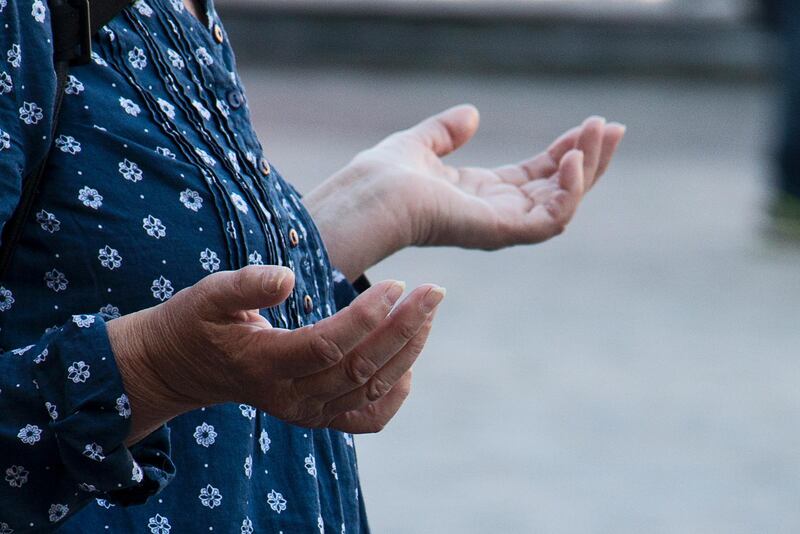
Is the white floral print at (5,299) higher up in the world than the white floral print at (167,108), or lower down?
lower down

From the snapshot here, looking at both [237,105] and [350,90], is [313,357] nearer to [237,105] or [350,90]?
[237,105]

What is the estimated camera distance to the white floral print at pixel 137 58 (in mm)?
973

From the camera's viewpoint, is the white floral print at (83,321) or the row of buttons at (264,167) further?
the row of buttons at (264,167)

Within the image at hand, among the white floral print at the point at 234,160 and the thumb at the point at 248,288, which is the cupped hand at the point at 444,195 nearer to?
the white floral print at the point at 234,160

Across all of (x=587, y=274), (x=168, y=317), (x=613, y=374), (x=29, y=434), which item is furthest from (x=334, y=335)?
(x=587, y=274)

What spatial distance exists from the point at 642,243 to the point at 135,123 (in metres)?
4.74

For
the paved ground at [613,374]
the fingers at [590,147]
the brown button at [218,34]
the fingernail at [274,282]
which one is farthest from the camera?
the paved ground at [613,374]

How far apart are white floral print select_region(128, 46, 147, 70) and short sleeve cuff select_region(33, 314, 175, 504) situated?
0.72 ft

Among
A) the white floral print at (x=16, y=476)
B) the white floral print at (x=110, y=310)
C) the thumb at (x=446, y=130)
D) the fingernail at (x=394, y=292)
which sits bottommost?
the white floral print at (x=16, y=476)

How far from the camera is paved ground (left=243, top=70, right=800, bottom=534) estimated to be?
10.0ft

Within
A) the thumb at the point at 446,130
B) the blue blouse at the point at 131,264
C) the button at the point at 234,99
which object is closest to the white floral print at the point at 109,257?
the blue blouse at the point at 131,264

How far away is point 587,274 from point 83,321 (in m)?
4.26

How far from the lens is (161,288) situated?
934mm

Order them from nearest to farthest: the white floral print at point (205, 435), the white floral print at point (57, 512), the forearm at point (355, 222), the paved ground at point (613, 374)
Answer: the white floral print at point (57, 512) < the white floral print at point (205, 435) < the forearm at point (355, 222) < the paved ground at point (613, 374)
